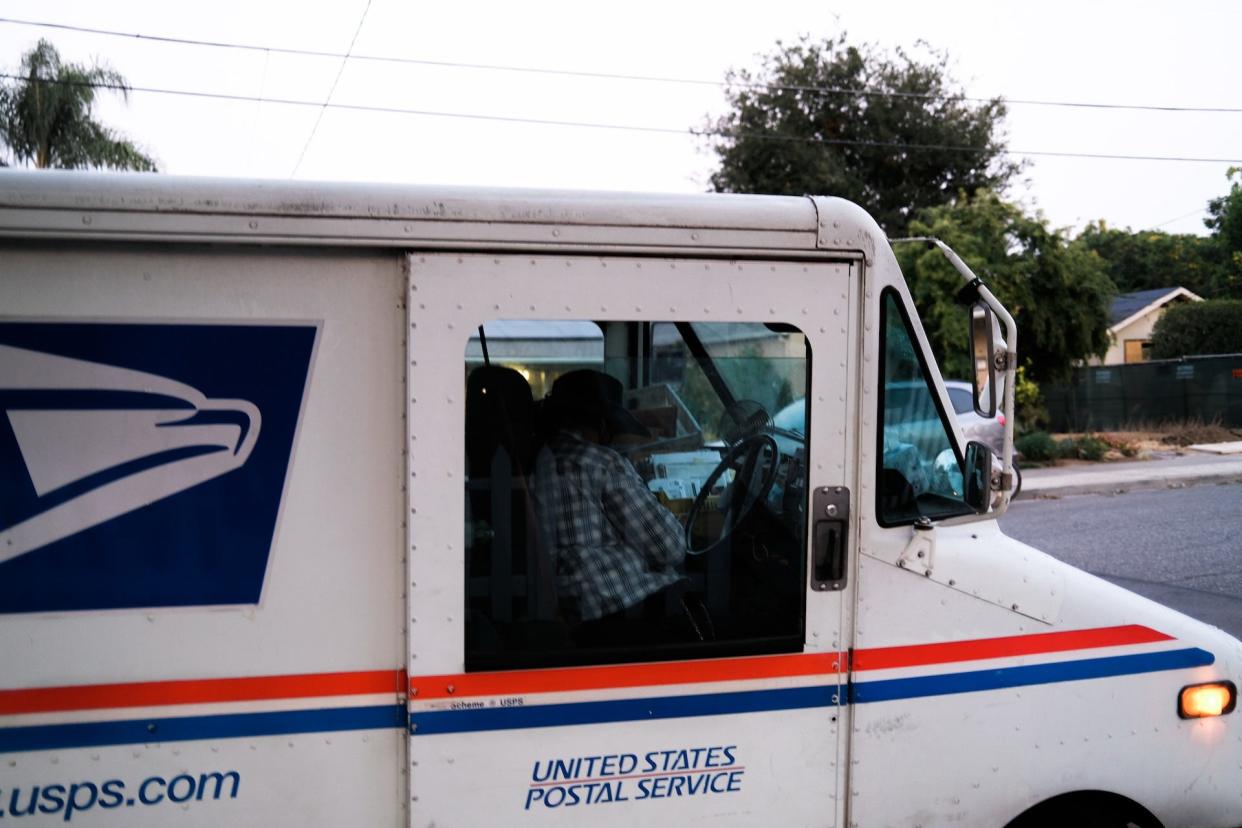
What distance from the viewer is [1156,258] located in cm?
4984

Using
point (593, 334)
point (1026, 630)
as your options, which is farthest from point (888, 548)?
point (593, 334)

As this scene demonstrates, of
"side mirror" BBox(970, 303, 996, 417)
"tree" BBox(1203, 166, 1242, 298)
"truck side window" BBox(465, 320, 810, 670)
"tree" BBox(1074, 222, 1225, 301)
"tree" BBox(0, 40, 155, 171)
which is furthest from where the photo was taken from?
"tree" BBox(1074, 222, 1225, 301)

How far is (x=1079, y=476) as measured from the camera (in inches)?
611

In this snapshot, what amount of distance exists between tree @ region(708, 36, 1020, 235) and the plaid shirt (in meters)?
22.5

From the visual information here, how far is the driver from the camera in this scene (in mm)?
2711

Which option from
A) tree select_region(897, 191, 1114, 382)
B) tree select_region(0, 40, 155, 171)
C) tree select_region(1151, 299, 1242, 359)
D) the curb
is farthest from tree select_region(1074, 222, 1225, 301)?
tree select_region(0, 40, 155, 171)

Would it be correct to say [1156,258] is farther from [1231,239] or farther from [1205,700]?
[1205,700]

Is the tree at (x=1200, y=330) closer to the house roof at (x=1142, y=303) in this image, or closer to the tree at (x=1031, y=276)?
the house roof at (x=1142, y=303)

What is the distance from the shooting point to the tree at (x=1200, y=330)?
2994 centimetres

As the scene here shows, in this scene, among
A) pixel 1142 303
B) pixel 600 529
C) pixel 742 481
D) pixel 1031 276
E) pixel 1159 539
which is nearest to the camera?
pixel 600 529

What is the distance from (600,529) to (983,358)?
1.12 metres

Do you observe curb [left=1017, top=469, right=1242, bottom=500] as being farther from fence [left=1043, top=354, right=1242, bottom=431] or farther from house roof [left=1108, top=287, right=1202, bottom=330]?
house roof [left=1108, top=287, right=1202, bottom=330]

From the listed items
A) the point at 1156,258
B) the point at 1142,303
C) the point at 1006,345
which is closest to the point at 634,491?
the point at 1006,345

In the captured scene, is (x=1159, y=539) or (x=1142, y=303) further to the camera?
(x=1142, y=303)
